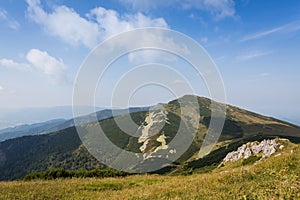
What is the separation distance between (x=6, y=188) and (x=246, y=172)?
1317 cm

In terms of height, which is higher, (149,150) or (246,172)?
(246,172)

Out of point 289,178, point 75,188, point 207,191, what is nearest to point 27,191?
point 75,188

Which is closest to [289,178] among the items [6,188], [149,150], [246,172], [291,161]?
[246,172]

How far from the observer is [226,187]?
9945 mm

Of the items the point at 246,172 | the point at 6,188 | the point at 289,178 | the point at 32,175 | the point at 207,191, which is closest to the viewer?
the point at 289,178

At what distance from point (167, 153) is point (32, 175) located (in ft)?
555

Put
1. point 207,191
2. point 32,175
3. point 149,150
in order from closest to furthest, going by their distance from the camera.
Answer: point 207,191
point 32,175
point 149,150

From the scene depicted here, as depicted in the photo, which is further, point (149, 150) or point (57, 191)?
point (149, 150)

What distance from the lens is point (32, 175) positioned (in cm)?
1997

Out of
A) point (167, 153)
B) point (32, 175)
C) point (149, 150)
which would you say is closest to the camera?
point (32, 175)

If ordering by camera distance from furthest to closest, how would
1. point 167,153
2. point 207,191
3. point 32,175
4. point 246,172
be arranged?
point 167,153, point 32,175, point 246,172, point 207,191

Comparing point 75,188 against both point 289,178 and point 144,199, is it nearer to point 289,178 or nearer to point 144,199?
point 144,199

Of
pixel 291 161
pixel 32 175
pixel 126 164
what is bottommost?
pixel 126 164

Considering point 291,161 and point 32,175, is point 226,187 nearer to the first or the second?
point 291,161
